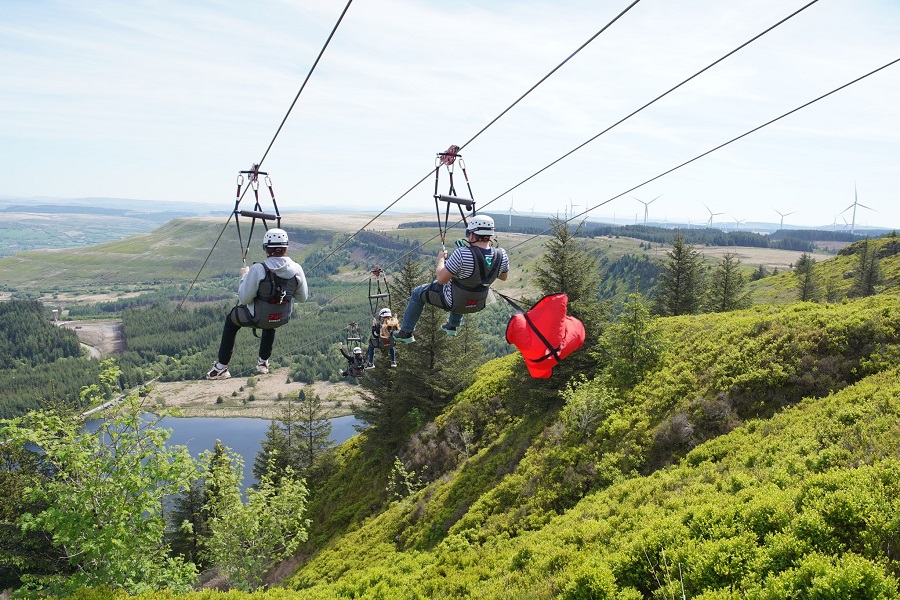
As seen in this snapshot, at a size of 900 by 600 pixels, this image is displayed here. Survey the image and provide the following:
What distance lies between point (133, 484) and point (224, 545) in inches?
483

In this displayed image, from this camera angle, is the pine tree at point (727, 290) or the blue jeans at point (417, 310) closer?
the blue jeans at point (417, 310)

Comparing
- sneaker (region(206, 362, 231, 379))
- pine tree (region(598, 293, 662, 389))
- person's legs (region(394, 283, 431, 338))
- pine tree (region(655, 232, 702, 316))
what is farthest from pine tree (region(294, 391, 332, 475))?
person's legs (region(394, 283, 431, 338))

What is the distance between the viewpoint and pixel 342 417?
185m

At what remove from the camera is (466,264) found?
35.0 feet

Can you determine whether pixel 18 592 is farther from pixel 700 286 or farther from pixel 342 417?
pixel 342 417

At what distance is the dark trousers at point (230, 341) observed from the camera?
1164cm

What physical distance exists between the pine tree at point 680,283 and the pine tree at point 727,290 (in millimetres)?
3550

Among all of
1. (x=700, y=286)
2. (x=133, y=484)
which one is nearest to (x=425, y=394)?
(x=133, y=484)

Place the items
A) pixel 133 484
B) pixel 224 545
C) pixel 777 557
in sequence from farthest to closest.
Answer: pixel 224 545 < pixel 133 484 < pixel 777 557

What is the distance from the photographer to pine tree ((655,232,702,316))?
4856cm

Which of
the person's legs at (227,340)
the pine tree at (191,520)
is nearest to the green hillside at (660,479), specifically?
the person's legs at (227,340)

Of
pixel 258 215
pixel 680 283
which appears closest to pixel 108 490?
pixel 258 215

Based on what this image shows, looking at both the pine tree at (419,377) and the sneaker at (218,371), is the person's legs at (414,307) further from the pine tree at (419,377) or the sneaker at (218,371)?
the pine tree at (419,377)

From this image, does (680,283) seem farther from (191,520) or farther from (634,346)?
(191,520)
